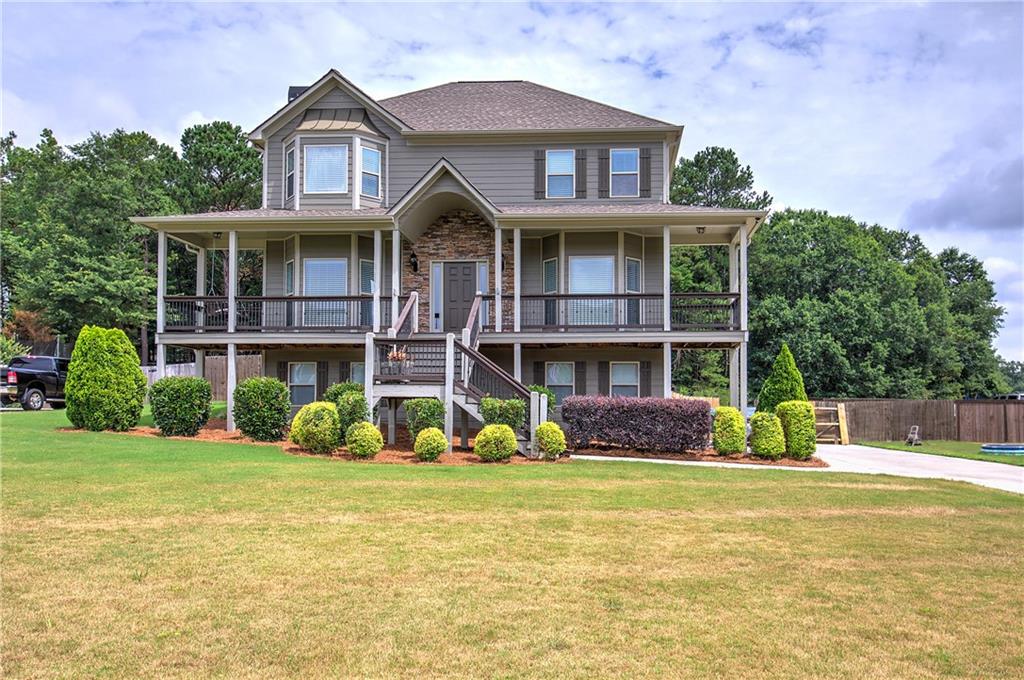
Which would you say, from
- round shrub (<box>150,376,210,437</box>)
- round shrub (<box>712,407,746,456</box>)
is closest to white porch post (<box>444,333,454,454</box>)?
round shrub (<box>712,407,746,456</box>)

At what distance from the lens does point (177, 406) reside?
17656 mm

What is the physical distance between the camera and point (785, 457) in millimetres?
16938

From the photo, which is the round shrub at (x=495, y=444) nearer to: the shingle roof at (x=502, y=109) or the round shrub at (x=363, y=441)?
the round shrub at (x=363, y=441)

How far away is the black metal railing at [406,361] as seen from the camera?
16406 mm

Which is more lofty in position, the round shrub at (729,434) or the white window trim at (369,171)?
the white window trim at (369,171)

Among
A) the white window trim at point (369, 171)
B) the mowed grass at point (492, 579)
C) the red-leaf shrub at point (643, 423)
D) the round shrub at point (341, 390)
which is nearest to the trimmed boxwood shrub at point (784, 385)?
the red-leaf shrub at point (643, 423)

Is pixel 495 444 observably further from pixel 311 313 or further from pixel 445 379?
pixel 311 313

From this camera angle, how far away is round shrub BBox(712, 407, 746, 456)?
54.6 feet

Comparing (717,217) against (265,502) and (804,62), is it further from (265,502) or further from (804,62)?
(265,502)

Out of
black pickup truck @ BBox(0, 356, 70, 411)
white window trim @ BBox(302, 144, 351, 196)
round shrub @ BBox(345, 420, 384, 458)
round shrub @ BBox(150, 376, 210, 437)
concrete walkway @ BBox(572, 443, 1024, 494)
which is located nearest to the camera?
round shrub @ BBox(345, 420, 384, 458)

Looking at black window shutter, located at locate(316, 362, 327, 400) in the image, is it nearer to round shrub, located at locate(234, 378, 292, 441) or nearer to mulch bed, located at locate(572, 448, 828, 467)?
round shrub, located at locate(234, 378, 292, 441)

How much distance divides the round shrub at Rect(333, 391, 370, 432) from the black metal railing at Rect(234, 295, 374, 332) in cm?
427

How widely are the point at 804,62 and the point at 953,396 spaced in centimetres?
3355

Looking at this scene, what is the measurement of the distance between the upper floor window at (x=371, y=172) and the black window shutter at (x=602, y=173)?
6205 mm
